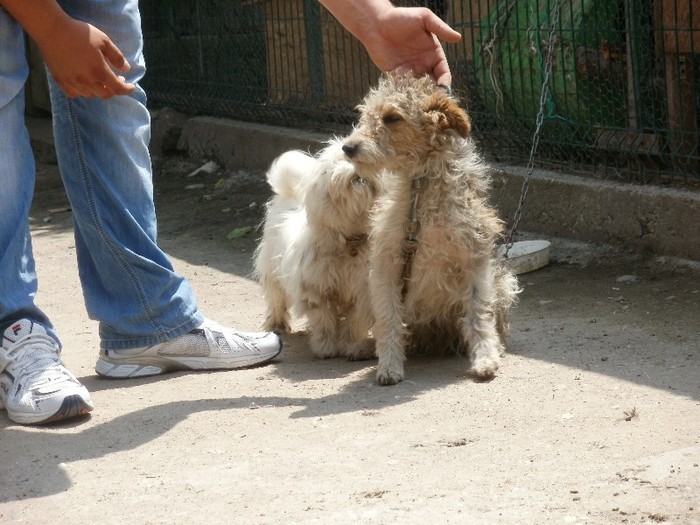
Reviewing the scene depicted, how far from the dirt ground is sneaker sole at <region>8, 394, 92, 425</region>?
0.03 m

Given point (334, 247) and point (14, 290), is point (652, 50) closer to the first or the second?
point (334, 247)

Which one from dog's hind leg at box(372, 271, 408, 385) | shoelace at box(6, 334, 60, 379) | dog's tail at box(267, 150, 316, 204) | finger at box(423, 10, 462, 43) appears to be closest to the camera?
shoelace at box(6, 334, 60, 379)

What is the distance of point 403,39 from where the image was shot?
169 inches

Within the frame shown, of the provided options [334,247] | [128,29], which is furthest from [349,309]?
[128,29]

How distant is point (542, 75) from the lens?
250 inches

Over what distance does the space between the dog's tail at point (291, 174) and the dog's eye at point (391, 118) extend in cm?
82

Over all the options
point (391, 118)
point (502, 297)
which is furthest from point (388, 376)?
point (391, 118)

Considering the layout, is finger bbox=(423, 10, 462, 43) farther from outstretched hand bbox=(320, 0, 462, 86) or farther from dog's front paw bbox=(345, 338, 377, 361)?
dog's front paw bbox=(345, 338, 377, 361)

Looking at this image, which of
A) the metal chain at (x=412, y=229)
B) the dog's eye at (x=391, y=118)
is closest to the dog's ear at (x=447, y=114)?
the dog's eye at (x=391, y=118)

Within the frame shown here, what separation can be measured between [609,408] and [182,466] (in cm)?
140

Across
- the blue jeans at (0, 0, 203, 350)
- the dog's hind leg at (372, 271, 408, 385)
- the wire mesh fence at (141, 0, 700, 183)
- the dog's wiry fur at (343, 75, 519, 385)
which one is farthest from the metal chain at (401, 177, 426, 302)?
the wire mesh fence at (141, 0, 700, 183)

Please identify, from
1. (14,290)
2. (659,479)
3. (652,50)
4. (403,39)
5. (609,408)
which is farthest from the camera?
(652,50)

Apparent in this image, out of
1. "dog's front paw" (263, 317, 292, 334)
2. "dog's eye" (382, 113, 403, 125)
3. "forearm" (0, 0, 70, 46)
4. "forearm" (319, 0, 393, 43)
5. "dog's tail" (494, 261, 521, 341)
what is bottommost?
"dog's front paw" (263, 317, 292, 334)

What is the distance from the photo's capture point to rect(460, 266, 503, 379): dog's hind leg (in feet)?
14.1
